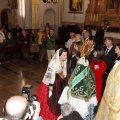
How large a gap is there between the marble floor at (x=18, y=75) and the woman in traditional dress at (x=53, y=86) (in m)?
1.66

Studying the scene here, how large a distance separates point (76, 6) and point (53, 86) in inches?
513

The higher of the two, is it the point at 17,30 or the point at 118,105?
Result: the point at 17,30

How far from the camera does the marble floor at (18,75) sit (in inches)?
253

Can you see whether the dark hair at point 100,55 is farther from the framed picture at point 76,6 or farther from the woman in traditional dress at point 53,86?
the framed picture at point 76,6

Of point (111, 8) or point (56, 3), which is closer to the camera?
point (111, 8)

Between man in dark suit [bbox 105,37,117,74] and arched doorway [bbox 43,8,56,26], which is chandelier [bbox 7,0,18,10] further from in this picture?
man in dark suit [bbox 105,37,117,74]

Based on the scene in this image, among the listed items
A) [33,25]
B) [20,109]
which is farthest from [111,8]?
[20,109]

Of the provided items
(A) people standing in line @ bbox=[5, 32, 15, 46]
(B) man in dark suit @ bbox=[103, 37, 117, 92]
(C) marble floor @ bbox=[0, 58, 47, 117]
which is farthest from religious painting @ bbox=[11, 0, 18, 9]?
(B) man in dark suit @ bbox=[103, 37, 117, 92]

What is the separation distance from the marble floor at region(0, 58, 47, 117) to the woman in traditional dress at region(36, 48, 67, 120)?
1.66 m

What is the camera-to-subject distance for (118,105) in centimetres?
348

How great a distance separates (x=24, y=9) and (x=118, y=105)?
12.3 meters

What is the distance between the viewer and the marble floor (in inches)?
253

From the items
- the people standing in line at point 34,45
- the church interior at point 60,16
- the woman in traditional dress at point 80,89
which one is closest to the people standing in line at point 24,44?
the people standing in line at point 34,45

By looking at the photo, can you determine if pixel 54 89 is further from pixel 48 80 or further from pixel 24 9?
pixel 24 9
